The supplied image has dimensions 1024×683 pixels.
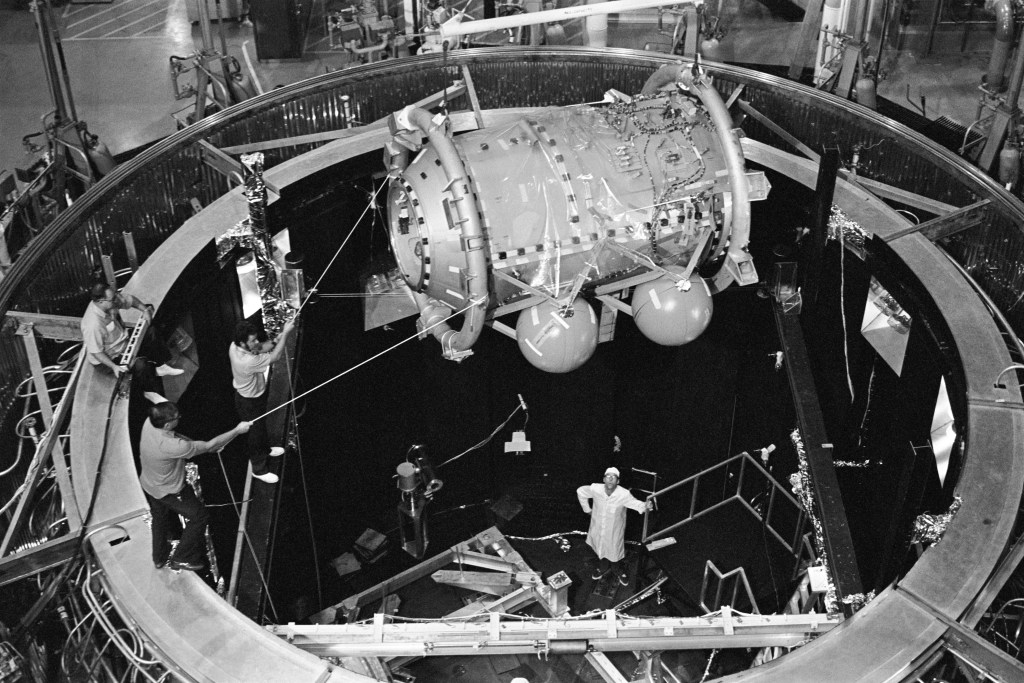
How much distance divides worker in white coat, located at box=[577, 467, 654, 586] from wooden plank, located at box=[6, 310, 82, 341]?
543 centimetres

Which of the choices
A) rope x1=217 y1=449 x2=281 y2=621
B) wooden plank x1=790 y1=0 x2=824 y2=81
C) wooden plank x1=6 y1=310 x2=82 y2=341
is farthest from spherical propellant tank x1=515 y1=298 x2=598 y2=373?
wooden plank x1=790 y1=0 x2=824 y2=81

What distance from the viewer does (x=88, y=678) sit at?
7.72m

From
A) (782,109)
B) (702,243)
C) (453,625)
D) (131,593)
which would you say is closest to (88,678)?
(131,593)

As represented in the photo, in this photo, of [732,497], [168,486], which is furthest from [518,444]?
[168,486]

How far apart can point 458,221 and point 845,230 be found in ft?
12.7

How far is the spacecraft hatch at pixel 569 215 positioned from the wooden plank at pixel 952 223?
1.69 m

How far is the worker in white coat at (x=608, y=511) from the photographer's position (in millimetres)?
12148

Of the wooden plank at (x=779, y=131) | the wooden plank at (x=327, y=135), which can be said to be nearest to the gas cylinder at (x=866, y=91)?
the wooden plank at (x=779, y=131)

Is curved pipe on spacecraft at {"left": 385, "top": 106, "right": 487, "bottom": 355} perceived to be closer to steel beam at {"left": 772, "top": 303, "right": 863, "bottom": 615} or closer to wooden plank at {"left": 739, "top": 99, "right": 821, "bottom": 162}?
steel beam at {"left": 772, "top": 303, "right": 863, "bottom": 615}

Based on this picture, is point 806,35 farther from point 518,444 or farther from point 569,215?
point 569,215

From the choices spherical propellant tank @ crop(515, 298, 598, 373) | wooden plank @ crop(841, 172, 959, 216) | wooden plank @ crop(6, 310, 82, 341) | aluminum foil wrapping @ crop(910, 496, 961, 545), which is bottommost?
aluminum foil wrapping @ crop(910, 496, 961, 545)

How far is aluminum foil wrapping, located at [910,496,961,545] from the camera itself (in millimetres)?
8133

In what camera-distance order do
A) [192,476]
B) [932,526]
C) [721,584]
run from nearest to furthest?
[932,526] → [192,476] → [721,584]

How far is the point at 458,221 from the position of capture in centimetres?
956
